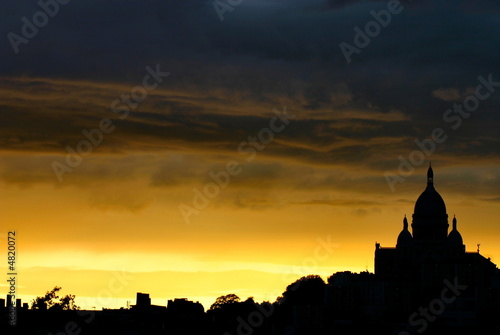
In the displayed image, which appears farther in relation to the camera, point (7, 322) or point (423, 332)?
point (423, 332)

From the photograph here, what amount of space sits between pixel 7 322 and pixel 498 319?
66077mm

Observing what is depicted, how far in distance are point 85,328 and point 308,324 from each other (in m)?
30.5

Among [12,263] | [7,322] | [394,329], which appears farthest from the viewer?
[394,329]

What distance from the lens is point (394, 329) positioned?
190 metres

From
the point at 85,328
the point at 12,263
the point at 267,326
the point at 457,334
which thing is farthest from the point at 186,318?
the point at 12,263

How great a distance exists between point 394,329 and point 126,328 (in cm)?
3332

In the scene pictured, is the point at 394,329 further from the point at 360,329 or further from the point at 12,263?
the point at 12,263

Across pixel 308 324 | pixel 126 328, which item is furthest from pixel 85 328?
pixel 308 324

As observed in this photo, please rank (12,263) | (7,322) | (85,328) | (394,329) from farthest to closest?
(394,329), (85,328), (7,322), (12,263)

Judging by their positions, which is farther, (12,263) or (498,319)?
(498,319)

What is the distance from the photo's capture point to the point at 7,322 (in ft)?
534

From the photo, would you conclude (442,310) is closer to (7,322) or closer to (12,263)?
(7,322)

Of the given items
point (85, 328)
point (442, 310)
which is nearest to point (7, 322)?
point (85, 328)

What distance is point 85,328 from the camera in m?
177
